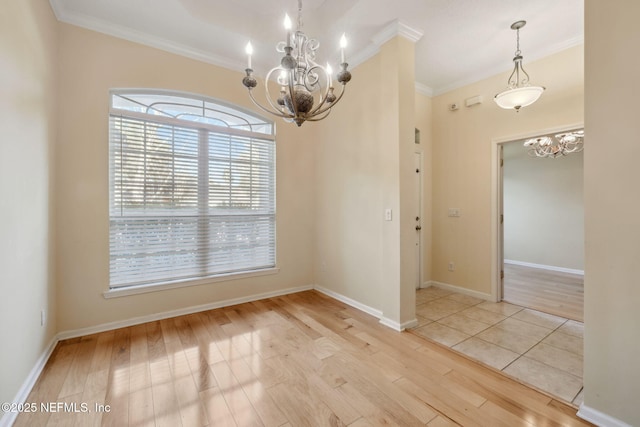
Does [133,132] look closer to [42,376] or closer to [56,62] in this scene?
[56,62]

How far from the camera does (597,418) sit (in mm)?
Answer: 1503

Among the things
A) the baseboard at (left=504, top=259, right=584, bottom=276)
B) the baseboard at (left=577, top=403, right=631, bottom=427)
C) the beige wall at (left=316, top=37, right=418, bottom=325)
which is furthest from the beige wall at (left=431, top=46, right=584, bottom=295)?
the baseboard at (left=504, top=259, right=584, bottom=276)

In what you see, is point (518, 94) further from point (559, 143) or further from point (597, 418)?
point (597, 418)

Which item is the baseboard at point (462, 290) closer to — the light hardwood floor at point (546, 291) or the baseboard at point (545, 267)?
the light hardwood floor at point (546, 291)

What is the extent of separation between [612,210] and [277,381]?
2413mm

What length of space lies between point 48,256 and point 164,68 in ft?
7.27

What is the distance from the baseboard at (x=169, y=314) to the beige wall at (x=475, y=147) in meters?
2.39

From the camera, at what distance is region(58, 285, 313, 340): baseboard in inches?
99.0

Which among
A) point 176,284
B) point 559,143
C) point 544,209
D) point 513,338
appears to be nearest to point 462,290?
point 513,338

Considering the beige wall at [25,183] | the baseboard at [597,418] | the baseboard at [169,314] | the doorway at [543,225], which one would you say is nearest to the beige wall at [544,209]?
the doorway at [543,225]

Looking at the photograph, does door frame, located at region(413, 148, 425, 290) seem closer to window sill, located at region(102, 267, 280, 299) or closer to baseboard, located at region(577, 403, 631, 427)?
window sill, located at region(102, 267, 280, 299)

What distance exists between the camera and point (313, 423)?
1.51m

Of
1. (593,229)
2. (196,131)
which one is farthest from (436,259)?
(196,131)

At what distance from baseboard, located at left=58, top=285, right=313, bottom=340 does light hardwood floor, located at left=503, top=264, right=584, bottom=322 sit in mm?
3149
